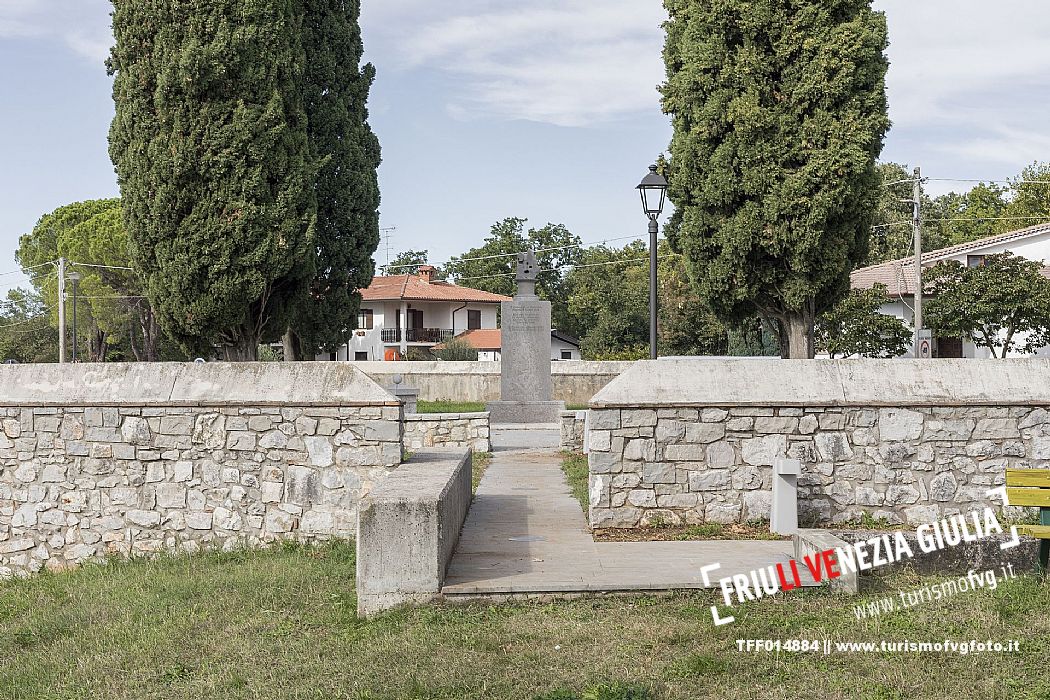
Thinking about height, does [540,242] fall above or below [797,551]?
above

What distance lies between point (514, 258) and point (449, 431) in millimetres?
48217

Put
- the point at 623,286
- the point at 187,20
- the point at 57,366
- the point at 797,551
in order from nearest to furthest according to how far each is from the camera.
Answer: the point at 797,551 → the point at 57,366 → the point at 187,20 → the point at 623,286

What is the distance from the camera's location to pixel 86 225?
1735 inches

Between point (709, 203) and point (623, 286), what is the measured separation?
3138 cm

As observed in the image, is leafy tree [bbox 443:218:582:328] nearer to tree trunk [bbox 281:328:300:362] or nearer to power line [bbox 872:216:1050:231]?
power line [bbox 872:216:1050:231]

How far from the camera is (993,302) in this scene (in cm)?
2447

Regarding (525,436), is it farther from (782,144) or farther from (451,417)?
(782,144)

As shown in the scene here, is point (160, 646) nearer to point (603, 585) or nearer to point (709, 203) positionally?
point (603, 585)

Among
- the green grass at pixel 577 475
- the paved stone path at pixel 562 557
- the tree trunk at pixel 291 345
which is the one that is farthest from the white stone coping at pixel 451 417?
the tree trunk at pixel 291 345

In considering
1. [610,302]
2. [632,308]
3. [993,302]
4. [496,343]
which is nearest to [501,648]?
[993,302]

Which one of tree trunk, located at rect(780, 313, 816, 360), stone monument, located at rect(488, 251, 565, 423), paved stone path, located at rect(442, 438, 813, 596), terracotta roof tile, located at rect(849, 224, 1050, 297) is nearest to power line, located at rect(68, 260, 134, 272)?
stone monument, located at rect(488, 251, 565, 423)

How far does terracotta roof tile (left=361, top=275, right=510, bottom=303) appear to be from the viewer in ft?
172

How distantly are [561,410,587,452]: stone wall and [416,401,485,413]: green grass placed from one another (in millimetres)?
6139

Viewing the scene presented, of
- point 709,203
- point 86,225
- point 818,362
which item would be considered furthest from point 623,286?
point 818,362
